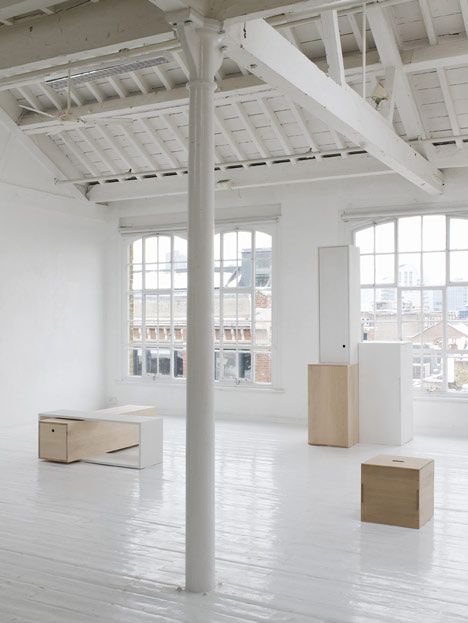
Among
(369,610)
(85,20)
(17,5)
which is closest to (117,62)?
(85,20)

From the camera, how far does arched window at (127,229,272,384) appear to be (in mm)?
11281

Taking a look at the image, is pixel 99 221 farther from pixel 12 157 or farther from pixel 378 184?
pixel 378 184

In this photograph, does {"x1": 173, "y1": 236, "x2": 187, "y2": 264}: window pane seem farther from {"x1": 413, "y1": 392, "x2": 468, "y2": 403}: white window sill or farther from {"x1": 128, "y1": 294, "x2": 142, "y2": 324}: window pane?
{"x1": 413, "y1": 392, "x2": 468, "y2": 403}: white window sill

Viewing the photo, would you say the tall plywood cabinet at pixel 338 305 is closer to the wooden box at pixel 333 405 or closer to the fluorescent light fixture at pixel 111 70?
the wooden box at pixel 333 405

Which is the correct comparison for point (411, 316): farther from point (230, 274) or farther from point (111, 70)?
point (111, 70)

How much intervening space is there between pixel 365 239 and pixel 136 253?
4203mm

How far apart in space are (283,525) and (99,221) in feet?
26.5

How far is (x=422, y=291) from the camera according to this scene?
10094mm

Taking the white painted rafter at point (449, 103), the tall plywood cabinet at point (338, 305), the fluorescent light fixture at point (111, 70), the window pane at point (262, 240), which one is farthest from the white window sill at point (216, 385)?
the fluorescent light fixture at point (111, 70)

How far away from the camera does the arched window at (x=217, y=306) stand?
444 inches

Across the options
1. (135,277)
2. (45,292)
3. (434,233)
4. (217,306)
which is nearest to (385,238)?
(434,233)

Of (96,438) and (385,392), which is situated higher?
(385,392)

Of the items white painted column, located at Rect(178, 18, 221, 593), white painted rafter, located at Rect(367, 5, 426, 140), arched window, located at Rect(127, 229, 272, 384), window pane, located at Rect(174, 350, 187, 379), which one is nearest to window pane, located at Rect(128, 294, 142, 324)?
arched window, located at Rect(127, 229, 272, 384)

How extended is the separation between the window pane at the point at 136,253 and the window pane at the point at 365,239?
13.0 ft
